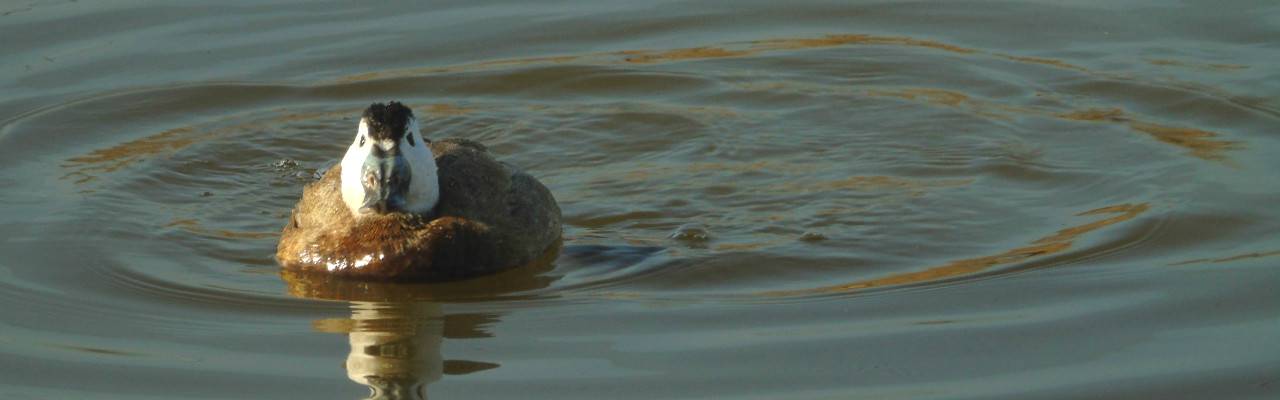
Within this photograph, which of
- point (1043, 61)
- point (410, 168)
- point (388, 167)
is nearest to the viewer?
point (388, 167)

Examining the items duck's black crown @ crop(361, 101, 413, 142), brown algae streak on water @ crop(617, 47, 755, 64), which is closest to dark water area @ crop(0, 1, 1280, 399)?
brown algae streak on water @ crop(617, 47, 755, 64)

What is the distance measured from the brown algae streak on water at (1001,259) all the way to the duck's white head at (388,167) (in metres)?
2.01

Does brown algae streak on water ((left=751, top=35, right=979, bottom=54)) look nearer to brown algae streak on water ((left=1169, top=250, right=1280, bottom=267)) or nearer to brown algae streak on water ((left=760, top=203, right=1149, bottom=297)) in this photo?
brown algae streak on water ((left=760, top=203, right=1149, bottom=297))

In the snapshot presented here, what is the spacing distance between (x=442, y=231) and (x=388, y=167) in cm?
56

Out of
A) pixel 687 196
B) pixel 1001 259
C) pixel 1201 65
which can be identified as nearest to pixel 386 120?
pixel 687 196

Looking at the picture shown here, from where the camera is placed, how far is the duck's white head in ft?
33.0

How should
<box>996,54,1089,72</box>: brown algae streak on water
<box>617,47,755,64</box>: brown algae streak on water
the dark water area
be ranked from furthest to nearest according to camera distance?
<box>617,47,755,64</box>: brown algae streak on water
<box>996,54,1089,72</box>: brown algae streak on water
the dark water area

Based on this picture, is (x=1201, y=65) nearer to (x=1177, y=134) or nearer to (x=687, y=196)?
(x=1177, y=134)

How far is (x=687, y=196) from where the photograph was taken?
40.0ft

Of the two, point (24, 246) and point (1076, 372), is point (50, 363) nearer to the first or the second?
point (24, 246)

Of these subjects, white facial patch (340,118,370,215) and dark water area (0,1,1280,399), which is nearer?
dark water area (0,1,1280,399)

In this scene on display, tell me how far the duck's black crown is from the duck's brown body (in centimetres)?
67

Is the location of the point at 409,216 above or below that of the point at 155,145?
below

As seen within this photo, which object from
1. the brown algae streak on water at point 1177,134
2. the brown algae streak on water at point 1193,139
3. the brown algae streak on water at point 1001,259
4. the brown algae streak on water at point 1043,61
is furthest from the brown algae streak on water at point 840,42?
the brown algae streak on water at point 1001,259
